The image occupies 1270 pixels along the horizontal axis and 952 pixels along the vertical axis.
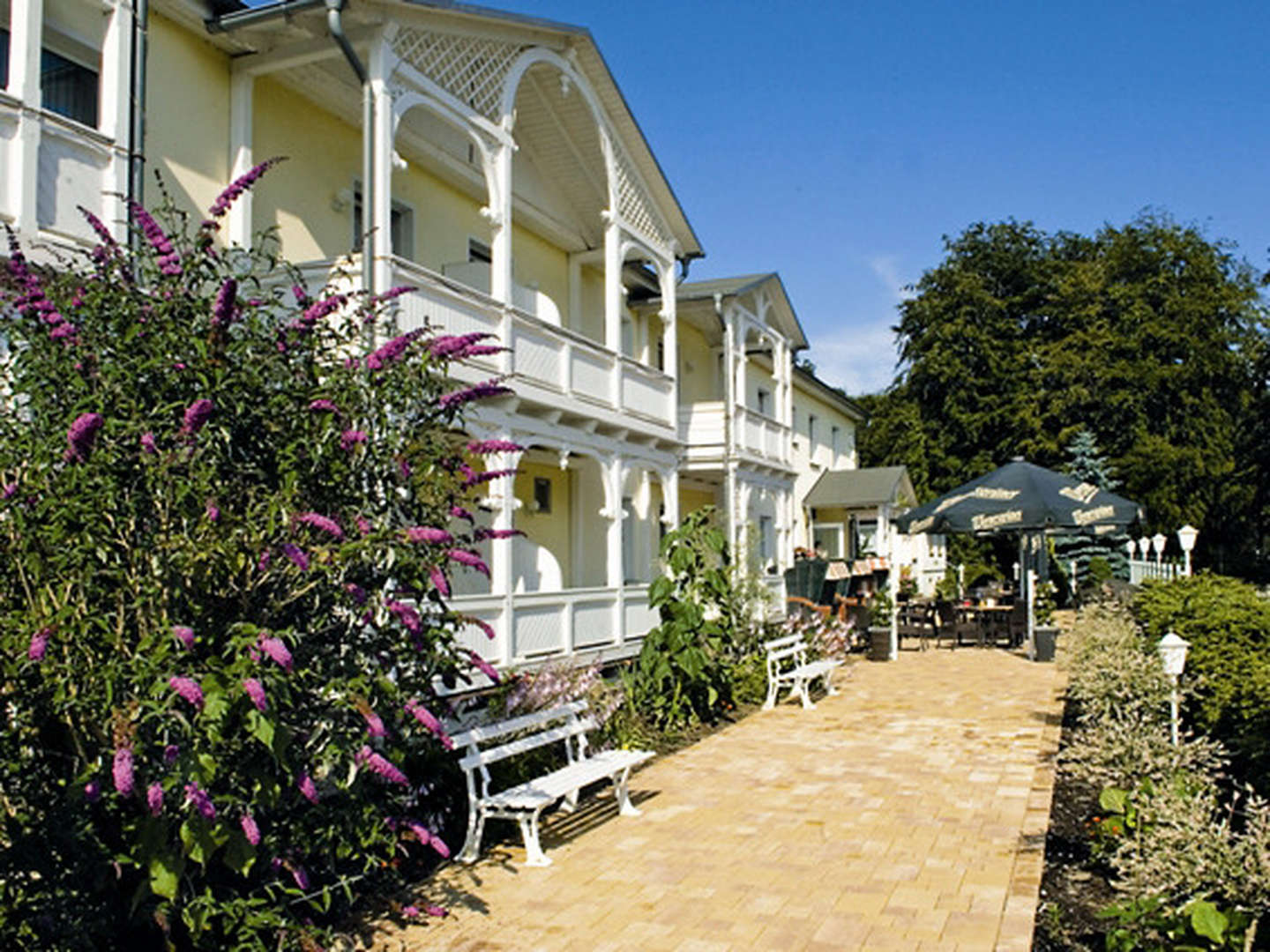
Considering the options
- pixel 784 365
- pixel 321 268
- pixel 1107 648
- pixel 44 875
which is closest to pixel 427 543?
pixel 44 875

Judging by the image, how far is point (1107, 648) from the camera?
9500 millimetres

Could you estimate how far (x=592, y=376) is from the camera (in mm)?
14008

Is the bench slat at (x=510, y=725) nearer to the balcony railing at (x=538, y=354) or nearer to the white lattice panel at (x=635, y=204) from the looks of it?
the balcony railing at (x=538, y=354)

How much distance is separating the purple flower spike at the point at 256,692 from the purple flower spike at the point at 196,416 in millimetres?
1028

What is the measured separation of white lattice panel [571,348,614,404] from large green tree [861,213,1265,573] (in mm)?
29368

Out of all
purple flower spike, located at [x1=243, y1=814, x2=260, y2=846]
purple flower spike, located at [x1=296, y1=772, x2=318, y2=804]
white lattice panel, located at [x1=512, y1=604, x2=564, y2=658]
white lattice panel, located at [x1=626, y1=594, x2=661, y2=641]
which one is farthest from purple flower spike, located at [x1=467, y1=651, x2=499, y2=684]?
white lattice panel, located at [x1=626, y1=594, x2=661, y2=641]

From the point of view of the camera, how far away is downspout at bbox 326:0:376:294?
31.6ft

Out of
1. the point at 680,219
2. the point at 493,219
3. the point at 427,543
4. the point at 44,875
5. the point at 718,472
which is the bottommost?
the point at 44,875

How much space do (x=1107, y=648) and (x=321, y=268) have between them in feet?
25.8

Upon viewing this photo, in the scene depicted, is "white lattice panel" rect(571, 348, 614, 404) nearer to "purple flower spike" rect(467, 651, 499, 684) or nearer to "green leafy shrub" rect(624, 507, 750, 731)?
"green leafy shrub" rect(624, 507, 750, 731)

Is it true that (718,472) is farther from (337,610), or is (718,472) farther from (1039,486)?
(337,610)

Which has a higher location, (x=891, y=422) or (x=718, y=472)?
(x=891, y=422)

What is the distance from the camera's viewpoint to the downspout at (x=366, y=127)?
31.6ft

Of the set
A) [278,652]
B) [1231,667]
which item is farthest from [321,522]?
[1231,667]
